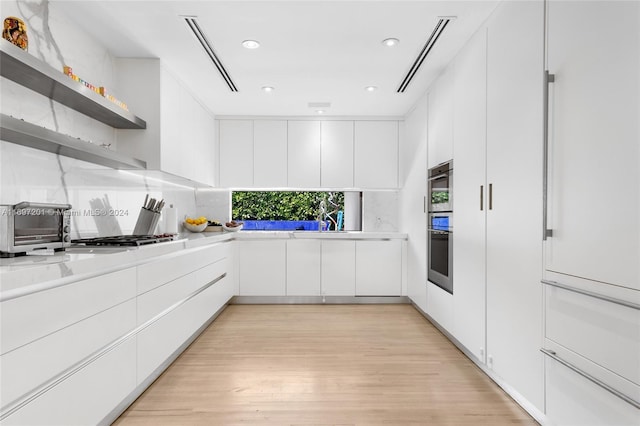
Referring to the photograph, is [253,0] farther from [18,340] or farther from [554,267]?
[554,267]

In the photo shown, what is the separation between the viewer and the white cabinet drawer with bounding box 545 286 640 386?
50.9 inches

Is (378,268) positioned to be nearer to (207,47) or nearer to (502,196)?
(502,196)

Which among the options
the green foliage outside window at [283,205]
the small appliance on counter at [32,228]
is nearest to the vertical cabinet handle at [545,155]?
the small appliance on counter at [32,228]

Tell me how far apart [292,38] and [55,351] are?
7.80 ft

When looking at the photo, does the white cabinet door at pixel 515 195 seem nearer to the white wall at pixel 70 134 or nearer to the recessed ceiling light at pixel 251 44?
the recessed ceiling light at pixel 251 44

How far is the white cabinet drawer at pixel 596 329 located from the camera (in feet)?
4.24

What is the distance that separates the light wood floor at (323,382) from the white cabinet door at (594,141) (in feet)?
3.43

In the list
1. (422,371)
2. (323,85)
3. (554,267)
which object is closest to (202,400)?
(422,371)

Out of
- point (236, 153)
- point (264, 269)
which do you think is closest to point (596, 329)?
point (264, 269)

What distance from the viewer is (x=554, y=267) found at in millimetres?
1708

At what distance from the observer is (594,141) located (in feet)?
4.78

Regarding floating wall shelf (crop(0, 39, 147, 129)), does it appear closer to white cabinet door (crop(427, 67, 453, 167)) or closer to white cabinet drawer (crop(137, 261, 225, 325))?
white cabinet drawer (crop(137, 261, 225, 325))

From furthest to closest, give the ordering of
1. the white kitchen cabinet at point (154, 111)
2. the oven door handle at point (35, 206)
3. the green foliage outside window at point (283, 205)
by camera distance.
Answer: the green foliage outside window at point (283, 205)
the white kitchen cabinet at point (154, 111)
the oven door handle at point (35, 206)

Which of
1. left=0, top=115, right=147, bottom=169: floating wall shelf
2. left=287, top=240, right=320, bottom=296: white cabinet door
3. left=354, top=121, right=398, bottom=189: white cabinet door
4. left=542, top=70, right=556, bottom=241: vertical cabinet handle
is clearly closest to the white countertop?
left=0, top=115, right=147, bottom=169: floating wall shelf
